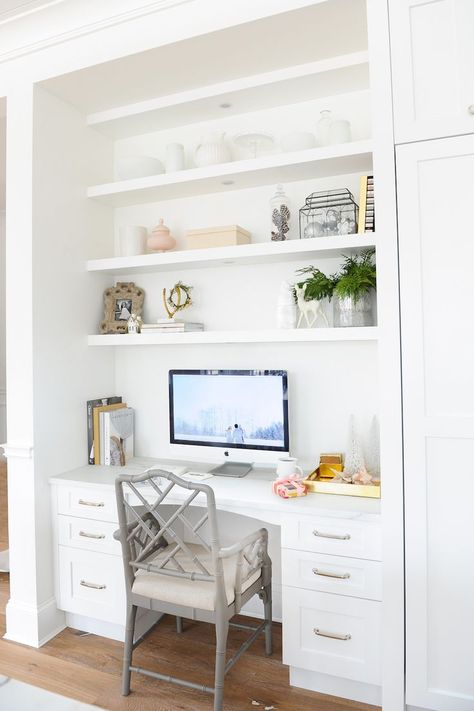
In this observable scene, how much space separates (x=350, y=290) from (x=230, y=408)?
811 mm

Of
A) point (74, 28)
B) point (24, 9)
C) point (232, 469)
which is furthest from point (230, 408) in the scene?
point (24, 9)

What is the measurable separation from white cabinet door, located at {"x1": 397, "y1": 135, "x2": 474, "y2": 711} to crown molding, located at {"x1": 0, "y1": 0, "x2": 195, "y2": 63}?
1235mm

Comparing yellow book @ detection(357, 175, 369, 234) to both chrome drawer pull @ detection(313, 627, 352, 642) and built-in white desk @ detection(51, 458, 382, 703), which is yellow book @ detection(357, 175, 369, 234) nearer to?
built-in white desk @ detection(51, 458, 382, 703)

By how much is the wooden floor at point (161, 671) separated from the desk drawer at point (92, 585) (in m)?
0.15

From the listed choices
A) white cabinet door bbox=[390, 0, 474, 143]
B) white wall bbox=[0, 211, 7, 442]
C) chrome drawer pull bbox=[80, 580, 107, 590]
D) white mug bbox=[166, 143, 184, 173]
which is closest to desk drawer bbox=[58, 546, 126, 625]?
chrome drawer pull bbox=[80, 580, 107, 590]

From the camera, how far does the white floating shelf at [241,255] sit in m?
2.21

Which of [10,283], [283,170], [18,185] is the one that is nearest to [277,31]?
[283,170]

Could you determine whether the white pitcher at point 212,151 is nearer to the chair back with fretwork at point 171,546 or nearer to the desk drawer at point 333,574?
the chair back with fretwork at point 171,546

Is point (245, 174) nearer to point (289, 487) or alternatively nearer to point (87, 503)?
point (289, 487)

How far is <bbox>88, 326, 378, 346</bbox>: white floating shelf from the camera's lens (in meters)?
2.18

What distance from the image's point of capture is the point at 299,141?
237 cm

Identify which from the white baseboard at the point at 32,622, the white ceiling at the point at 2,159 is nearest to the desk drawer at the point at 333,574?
the white baseboard at the point at 32,622

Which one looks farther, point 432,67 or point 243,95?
point 243,95

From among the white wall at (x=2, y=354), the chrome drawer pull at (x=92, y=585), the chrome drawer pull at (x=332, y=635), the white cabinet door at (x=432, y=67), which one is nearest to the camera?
the white cabinet door at (x=432, y=67)
